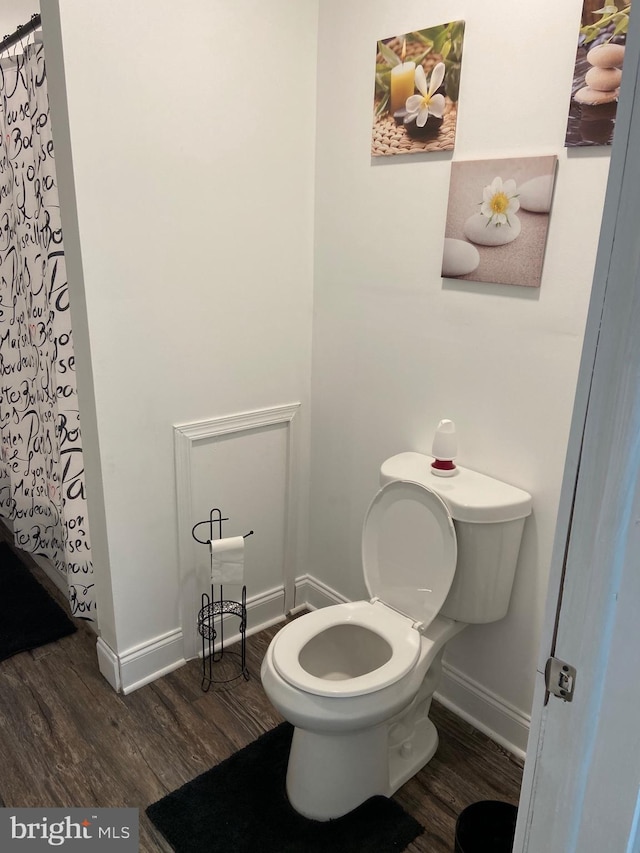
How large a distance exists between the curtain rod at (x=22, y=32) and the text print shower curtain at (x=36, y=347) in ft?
0.19

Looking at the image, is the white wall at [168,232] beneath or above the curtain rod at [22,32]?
beneath

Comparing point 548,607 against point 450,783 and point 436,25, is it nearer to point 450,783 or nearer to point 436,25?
point 450,783

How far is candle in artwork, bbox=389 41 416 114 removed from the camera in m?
1.82

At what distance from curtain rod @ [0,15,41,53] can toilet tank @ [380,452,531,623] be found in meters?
1.73

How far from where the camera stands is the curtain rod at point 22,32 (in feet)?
6.13

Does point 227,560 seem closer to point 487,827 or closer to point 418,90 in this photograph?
point 487,827

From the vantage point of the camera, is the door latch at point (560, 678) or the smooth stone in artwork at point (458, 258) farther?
the smooth stone in artwork at point (458, 258)

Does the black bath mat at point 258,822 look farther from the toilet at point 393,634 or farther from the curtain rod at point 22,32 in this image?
the curtain rod at point 22,32

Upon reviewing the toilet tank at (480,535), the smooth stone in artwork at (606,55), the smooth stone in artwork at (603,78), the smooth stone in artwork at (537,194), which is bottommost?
the toilet tank at (480,535)

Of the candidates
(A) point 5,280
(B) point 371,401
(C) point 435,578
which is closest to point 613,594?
(C) point 435,578

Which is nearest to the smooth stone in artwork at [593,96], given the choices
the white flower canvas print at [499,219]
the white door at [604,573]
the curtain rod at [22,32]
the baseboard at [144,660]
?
the white flower canvas print at [499,219]

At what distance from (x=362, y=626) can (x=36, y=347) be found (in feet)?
5.14

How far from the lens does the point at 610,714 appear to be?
69 centimetres

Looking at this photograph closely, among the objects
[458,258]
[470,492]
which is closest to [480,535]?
[470,492]
